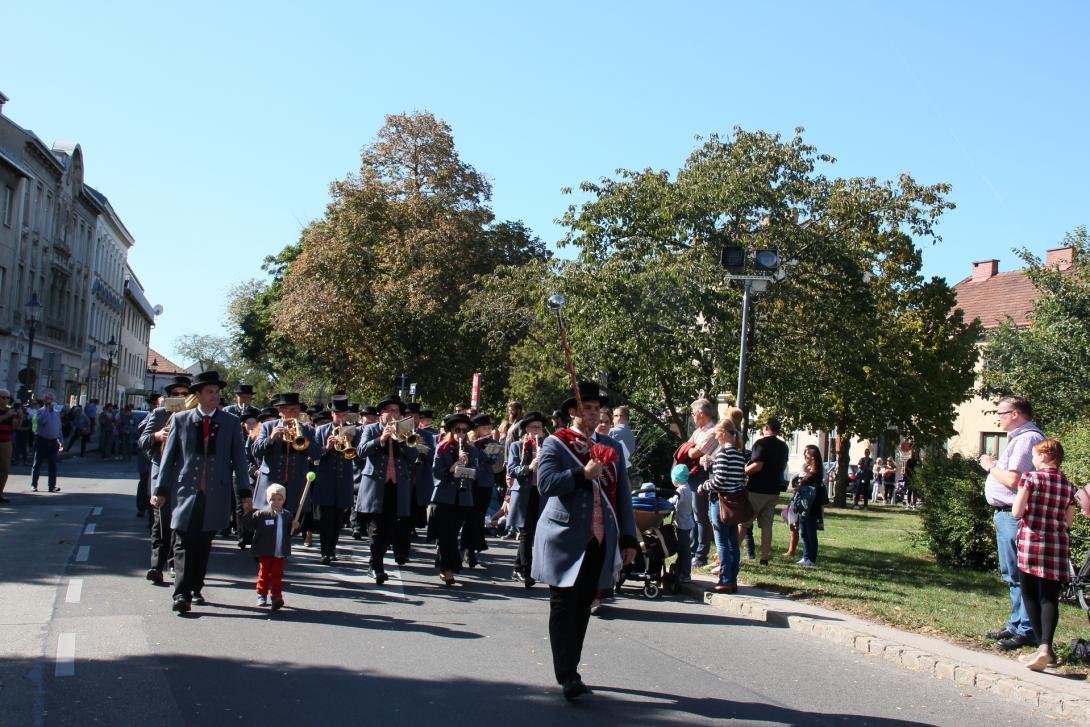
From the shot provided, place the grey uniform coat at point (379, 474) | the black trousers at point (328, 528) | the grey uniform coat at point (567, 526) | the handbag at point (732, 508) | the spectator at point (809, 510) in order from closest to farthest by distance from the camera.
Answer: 1. the grey uniform coat at point (567, 526)
2. the handbag at point (732, 508)
3. the grey uniform coat at point (379, 474)
4. the black trousers at point (328, 528)
5. the spectator at point (809, 510)

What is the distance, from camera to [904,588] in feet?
36.8

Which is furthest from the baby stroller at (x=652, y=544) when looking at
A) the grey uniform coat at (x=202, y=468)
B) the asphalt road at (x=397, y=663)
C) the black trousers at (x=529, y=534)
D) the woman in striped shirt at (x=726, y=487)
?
the grey uniform coat at (x=202, y=468)

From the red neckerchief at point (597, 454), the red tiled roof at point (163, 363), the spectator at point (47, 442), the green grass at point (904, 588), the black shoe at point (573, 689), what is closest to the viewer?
the black shoe at point (573, 689)

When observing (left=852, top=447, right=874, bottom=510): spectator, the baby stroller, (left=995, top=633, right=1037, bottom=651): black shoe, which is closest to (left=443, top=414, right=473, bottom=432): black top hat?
the baby stroller

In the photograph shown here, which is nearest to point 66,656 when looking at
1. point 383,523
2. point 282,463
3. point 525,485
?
point 383,523

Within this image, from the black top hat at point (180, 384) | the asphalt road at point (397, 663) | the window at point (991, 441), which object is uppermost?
the window at point (991, 441)

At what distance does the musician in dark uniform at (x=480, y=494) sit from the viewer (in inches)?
482

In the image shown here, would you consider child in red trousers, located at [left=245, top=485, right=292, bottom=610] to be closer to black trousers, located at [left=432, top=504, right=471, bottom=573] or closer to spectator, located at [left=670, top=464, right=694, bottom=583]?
black trousers, located at [left=432, top=504, right=471, bottom=573]

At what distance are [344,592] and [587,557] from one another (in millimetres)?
4126

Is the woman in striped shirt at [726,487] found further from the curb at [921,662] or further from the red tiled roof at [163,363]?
the red tiled roof at [163,363]

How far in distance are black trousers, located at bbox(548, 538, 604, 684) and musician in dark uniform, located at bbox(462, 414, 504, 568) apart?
567cm

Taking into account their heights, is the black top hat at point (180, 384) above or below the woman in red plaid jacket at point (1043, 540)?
above

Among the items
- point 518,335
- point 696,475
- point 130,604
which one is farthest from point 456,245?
point 130,604

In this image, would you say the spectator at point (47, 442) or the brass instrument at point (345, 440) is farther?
the spectator at point (47, 442)
